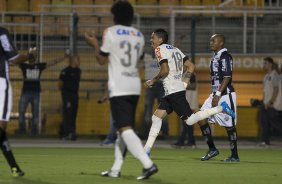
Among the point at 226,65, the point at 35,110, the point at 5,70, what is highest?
the point at 5,70

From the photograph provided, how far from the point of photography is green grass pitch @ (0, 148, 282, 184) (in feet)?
36.0

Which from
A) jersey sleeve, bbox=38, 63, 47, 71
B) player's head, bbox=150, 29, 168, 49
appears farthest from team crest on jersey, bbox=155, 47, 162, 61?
jersey sleeve, bbox=38, 63, 47, 71

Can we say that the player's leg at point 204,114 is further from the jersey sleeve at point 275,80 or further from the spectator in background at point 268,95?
the jersey sleeve at point 275,80

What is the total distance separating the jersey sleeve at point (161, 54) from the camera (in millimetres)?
14102

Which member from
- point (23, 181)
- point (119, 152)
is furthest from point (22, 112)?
point (23, 181)

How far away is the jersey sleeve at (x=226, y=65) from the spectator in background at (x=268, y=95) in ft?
19.5

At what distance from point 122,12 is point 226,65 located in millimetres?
4301

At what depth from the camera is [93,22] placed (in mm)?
23984

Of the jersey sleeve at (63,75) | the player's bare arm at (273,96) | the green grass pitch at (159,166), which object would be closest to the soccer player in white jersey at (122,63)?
the green grass pitch at (159,166)

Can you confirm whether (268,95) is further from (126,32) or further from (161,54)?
(126,32)

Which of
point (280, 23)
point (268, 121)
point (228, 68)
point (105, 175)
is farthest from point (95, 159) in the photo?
point (280, 23)

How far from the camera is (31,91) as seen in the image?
73.7 ft

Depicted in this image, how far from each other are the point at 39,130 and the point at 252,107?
5.65 metres

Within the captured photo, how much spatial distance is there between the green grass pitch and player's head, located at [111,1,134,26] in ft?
6.53
